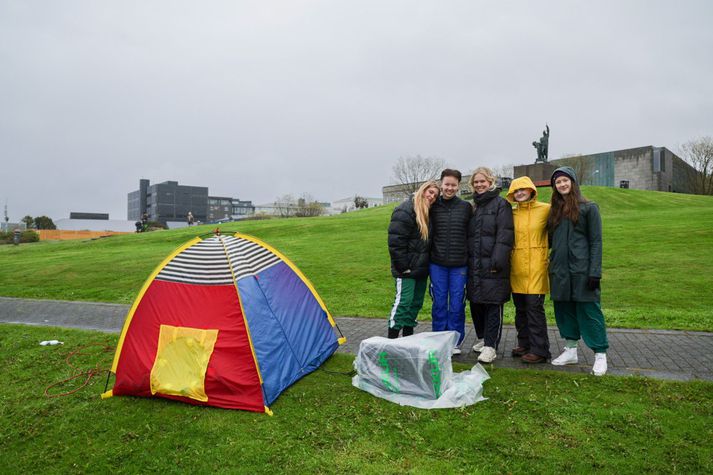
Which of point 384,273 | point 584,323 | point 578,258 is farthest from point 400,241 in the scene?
point 384,273

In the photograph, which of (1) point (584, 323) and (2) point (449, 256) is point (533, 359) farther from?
(2) point (449, 256)

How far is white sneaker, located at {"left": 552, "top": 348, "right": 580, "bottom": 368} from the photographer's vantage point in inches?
200

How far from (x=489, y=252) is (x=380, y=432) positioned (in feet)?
8.04

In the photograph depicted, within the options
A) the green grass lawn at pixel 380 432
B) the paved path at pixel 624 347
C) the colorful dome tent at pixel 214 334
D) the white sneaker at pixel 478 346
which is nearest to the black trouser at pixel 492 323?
the paved path at pixel 624 347

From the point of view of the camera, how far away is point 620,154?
62.2 m

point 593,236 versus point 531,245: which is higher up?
point 593,236

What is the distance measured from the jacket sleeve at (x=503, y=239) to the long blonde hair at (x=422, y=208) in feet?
2.69

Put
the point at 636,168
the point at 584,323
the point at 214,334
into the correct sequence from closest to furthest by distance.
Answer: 1. the point at 214,334
2. the point at 584,323
3. the point at 636,168

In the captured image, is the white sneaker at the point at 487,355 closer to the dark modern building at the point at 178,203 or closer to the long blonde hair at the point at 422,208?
the long blonde hair at the point at 422,208

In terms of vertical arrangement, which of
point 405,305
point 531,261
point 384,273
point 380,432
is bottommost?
point 380,432

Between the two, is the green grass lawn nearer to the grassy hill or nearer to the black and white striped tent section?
the black and white striped tent section

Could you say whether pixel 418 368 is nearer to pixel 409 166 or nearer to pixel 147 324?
pixel 147 324

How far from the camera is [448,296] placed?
5.38 m

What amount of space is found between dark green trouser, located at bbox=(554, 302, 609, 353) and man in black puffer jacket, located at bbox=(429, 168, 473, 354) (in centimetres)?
116
